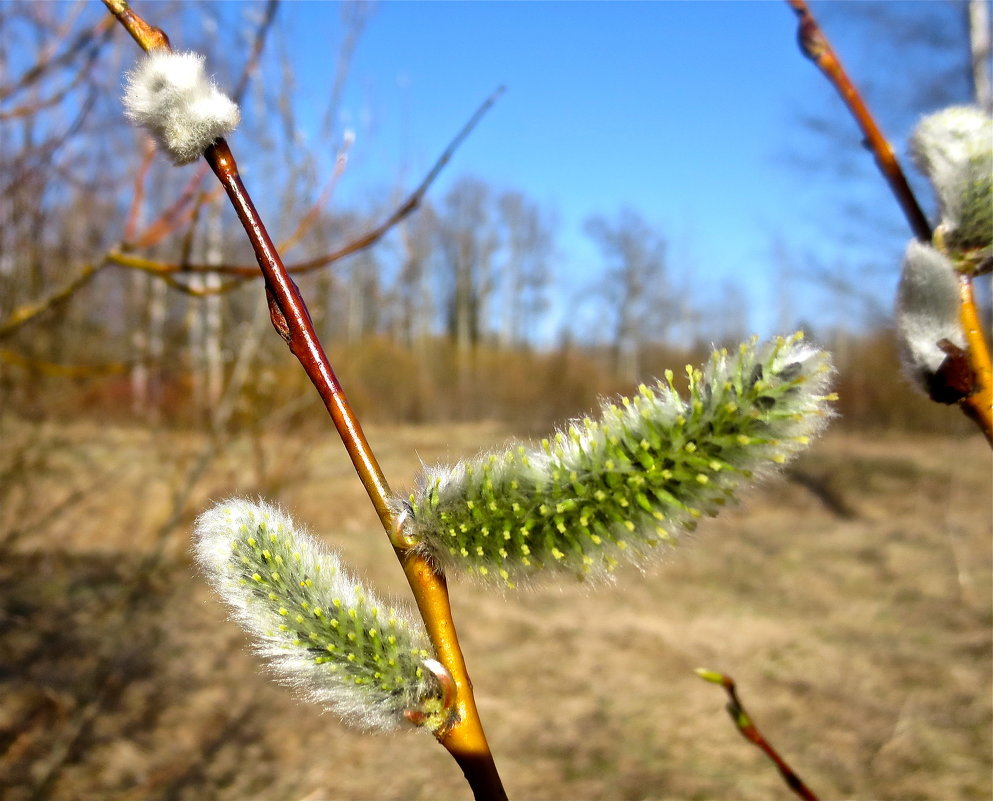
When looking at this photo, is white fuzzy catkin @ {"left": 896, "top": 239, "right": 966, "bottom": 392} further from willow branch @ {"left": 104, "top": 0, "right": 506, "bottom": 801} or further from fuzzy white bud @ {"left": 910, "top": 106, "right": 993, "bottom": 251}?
willow branch @ {"left": 104, "top": 0, "right": 506, "bottom": 801}

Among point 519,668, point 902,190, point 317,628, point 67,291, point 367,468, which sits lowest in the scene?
point 519,668

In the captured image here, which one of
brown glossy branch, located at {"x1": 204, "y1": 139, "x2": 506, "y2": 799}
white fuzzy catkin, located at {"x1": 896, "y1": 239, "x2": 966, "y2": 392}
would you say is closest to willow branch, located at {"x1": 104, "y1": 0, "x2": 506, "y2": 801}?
brown glossy branch, located at {"x1": 204, "y1": 139, "x2": 506, "y2": 799}

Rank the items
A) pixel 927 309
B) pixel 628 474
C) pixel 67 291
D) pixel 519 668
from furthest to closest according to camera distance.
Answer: pixel 519 668
pixel 67 291
pixel 927 309
pixel 628 474

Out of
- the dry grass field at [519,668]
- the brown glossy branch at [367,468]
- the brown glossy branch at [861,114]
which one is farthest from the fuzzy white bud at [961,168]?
the dry grass field at [519,668]

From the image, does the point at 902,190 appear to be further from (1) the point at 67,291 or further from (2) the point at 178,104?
(1) the point at 67,291

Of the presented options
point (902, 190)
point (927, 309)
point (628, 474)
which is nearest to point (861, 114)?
point (902, 190)

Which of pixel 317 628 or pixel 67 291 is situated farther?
pixel 67 291
